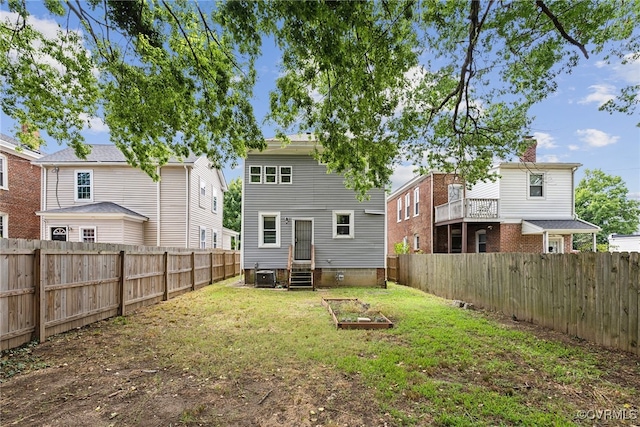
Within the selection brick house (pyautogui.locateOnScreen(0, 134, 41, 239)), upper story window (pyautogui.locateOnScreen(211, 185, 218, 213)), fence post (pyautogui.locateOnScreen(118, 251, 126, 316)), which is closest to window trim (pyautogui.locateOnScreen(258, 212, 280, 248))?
fence post (pyautogui.locateOnScreen(118, 251, 126, 316))

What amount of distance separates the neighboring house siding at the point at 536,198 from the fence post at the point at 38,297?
717 inches

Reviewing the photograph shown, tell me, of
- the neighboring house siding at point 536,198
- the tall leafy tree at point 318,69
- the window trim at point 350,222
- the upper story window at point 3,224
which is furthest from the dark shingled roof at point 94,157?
the neighboring house siding at point 536,198

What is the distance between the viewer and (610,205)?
3662 centimetres

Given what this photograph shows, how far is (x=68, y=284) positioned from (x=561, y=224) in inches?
790

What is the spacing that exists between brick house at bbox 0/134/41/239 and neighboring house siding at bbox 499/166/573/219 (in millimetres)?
24290

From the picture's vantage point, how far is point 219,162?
860 cm

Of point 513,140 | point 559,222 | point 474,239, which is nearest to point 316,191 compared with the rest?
point 513,140

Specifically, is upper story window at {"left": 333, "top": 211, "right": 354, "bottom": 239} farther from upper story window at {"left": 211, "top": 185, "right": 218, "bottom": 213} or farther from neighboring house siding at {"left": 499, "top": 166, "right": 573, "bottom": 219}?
upper story window at {"left": 211, "top": 185, "right": 218, "bottom": 213}

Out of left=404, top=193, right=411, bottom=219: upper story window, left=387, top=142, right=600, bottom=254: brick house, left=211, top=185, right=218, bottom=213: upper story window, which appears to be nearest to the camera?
left=387, top=142, right=600, bottom=254: brick house

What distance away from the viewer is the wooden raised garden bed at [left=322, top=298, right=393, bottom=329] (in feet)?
20.7

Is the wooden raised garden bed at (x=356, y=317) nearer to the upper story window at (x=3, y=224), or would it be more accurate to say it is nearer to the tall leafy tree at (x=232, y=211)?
the upper story window at (x=3, y=224)

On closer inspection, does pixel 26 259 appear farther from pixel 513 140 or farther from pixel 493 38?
pixel 513 140

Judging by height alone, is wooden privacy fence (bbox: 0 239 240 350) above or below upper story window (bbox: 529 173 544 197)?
below

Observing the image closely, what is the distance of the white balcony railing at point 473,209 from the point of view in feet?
53.4
